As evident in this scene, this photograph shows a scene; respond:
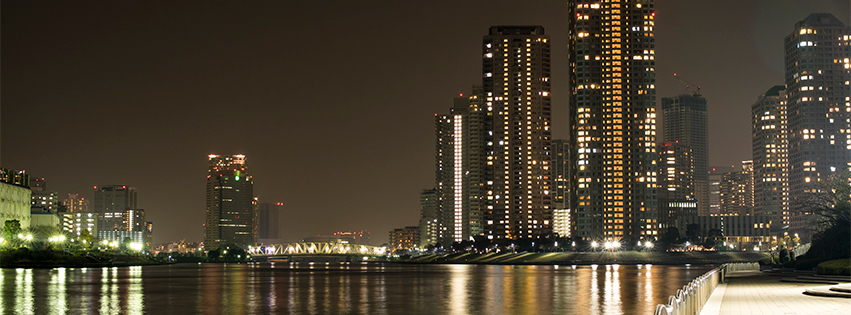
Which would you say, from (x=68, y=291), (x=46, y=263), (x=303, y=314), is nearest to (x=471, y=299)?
(x=303, y=314)

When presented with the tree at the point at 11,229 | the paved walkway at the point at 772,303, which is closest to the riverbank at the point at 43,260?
the tree at the point at 11,229

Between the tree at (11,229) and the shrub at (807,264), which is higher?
the tree at (11,229)

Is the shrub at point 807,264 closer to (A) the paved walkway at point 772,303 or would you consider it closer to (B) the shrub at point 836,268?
(B) the shrub at point 836,268

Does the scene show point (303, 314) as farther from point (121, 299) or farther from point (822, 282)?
point (822, 282)

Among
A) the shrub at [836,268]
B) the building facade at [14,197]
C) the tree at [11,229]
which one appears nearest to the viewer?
the shrub at [836,268]

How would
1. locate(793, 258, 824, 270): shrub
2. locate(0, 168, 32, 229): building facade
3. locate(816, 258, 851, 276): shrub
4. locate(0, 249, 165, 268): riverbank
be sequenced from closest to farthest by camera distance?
1. locate(816, 258, 851, 276): shrub
2. locate(793, 258, 824, 270): shrub
3. locate(0, 249, 165, 268): riverbank
4. locate(0, 168, 32, 229): building facade

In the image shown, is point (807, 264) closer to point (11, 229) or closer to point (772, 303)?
point (772, 303)

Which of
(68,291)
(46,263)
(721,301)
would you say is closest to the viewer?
(721,301)

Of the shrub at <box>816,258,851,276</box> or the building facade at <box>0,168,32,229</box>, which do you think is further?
the building facade at <box>0,168,32,229</box>

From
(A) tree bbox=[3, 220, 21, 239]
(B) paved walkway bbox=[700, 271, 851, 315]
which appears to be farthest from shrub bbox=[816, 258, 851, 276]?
(A) tree bbox=[3, 220, 21, 239]

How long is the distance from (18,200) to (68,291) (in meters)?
121

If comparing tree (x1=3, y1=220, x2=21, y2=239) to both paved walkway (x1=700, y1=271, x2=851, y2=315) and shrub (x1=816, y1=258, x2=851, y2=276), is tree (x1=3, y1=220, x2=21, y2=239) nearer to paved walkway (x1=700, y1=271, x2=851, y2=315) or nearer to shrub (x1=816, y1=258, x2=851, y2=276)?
shrub (x1=816, y1=258, x2=851, y2=276)

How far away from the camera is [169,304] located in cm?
4794

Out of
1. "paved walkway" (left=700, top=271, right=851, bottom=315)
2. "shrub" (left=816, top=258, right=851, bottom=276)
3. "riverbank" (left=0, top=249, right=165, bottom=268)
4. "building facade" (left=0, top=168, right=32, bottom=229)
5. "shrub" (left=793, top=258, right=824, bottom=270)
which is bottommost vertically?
"riverbank" (left=0, top=249, right=165, bottom=268)
